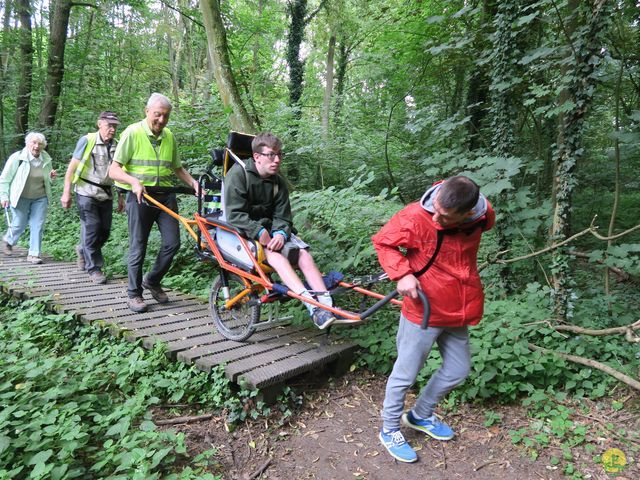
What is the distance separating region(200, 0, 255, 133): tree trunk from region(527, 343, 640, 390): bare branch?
14.4 ft

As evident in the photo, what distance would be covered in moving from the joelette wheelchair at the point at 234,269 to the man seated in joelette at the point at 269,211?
9 cm

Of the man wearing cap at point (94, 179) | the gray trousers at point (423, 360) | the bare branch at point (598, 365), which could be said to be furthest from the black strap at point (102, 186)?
the bare branch at point (598, 365)

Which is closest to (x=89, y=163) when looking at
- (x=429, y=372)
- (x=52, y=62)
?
(x=429, y=372)

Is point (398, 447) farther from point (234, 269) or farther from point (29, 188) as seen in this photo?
point (29, 188)

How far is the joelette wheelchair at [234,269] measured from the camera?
10.6ft

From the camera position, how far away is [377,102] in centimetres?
1316

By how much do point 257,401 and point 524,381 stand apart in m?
2.06

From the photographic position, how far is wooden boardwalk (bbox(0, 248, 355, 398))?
3100 millimetres

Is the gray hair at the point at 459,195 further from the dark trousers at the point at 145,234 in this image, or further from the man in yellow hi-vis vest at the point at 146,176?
the dark trousers at the point at 145,234

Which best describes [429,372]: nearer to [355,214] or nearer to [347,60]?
[355,214]

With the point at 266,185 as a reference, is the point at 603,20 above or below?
above

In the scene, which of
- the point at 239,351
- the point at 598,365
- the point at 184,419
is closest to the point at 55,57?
the point at 239,351

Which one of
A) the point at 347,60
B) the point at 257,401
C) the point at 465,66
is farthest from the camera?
the point at 347,60

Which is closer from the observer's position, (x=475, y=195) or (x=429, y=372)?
(x=475, y=195)
